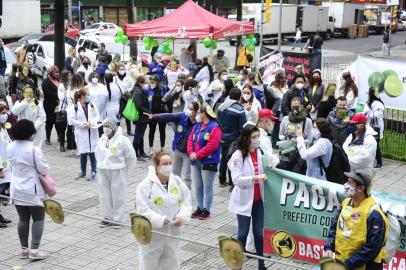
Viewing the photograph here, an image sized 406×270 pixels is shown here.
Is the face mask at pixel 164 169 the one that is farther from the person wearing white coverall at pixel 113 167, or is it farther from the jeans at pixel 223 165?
the jeans at pixel 223 165

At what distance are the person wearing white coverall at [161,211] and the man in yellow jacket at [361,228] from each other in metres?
1.73

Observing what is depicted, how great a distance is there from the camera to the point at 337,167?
26.9ft

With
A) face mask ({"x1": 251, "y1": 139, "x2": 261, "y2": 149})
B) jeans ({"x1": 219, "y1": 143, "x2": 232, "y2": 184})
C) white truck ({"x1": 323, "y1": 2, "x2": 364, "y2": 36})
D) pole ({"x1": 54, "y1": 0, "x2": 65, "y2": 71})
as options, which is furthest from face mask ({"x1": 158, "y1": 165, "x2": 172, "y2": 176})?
white truck ({"x1": 323, "y1": 2, "x2": 364, "y2": 36})

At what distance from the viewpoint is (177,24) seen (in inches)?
701

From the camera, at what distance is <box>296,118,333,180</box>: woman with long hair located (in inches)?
319

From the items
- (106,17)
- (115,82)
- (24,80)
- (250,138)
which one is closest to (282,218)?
(250,138)

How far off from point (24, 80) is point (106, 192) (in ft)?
19.0

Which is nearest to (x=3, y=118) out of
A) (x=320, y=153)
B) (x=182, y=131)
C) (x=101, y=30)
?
(x=182, y=131)

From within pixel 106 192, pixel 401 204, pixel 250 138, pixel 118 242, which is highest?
pixel 250 138

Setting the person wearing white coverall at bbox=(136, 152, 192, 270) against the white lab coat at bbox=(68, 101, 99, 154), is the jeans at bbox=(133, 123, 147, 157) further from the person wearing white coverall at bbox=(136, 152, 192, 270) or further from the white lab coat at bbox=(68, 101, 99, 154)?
the person wearing white coverall at bbox=(136, 152, 192, 270)

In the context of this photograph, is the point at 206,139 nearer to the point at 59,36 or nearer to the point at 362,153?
the point at 362,153

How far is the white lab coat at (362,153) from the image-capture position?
8906 mm

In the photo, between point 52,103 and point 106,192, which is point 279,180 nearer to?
point 106,192

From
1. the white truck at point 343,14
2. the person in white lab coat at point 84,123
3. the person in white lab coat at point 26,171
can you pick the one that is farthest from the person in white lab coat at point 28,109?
the white truck at point 343,14
